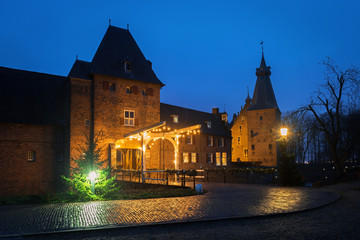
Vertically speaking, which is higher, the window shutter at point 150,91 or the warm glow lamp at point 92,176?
the window shutter at point 150,91

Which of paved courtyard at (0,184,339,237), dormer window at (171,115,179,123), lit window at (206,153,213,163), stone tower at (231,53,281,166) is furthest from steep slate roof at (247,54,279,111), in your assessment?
paved courtyard at (0,184,339,237)

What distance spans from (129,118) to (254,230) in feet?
72.1

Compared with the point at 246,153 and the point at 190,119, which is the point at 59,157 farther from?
the point at 246,153

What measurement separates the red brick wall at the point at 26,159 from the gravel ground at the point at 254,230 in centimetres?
1878

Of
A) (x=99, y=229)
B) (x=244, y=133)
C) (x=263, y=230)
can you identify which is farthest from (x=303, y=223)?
(x=244, y=133)

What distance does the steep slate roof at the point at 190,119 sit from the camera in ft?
117

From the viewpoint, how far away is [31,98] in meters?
27.5

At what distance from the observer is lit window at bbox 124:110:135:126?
27.9 meters

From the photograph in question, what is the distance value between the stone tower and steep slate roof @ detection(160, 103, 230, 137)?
20.9m

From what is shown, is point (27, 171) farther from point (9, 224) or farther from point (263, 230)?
point (263, 230)

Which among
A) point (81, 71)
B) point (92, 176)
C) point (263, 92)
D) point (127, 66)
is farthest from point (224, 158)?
point (92, 176)

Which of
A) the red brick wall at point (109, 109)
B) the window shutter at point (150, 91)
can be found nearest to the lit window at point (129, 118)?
the red brick wall at point (109, 109)

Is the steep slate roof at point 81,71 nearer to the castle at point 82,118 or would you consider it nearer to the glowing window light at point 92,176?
the castle at point 82,118

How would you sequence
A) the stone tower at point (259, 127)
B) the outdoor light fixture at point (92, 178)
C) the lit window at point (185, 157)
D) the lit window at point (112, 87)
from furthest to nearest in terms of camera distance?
the stone tower at point (259, 127), the lit window at point (185, 157), the lit window at point (112, 87), the outdoor light fixture at point (92, 178)
